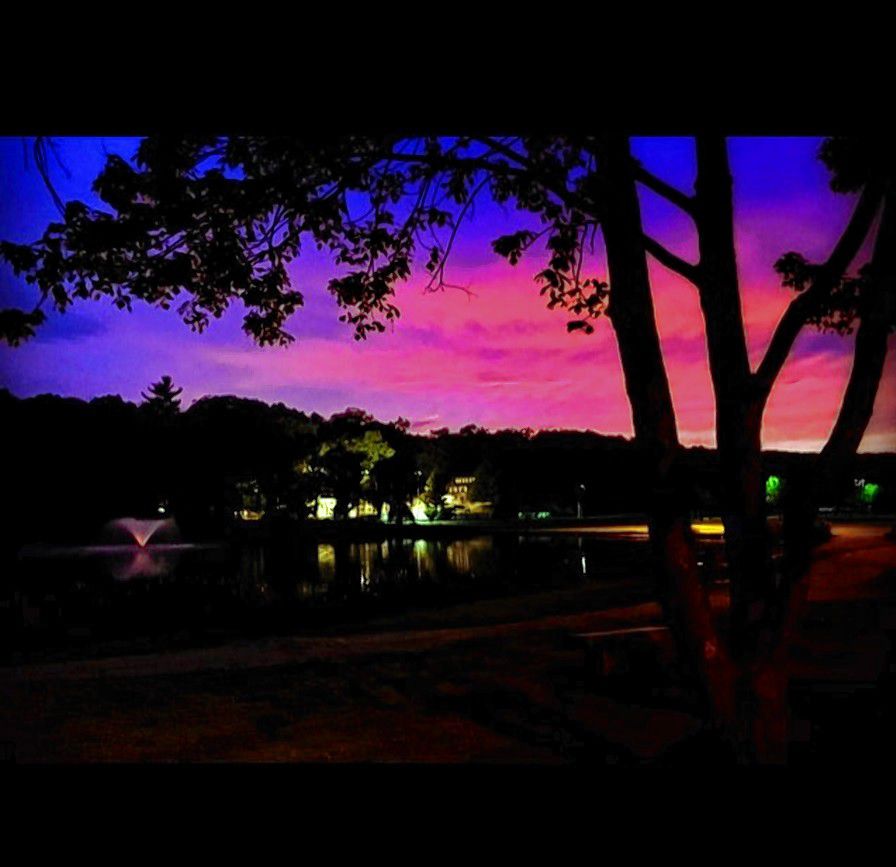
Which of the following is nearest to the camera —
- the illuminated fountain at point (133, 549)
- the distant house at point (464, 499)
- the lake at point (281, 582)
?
the lake at point (281, 582)

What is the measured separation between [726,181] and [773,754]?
2524 millimetres

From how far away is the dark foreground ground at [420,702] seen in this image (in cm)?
591

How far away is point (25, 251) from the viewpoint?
4.14 m

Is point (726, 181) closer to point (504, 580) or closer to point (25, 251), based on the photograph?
point (25, 251)

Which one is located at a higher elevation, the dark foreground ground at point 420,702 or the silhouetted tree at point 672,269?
the silhouetted tree at point 672,269

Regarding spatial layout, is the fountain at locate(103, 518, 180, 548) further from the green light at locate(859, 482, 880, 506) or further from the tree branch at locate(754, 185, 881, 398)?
the tree branch at locate(754, 185, 881, 398)

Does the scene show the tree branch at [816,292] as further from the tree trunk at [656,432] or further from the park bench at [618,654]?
the park bench at [618,654]

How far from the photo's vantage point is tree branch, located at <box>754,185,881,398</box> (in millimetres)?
3521

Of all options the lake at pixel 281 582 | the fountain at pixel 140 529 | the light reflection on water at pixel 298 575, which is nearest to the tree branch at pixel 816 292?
the lake at pixel 281 582

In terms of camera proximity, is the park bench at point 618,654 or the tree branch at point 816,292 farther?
the park bench at point 618,654

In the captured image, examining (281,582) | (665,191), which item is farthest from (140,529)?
(665,191)

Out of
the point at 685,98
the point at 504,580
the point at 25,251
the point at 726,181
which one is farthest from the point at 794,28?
the point at 504,580

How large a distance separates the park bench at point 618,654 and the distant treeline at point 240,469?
2662cm

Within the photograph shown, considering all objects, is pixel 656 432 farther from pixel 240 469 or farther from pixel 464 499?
pixel 464 499
